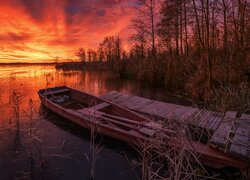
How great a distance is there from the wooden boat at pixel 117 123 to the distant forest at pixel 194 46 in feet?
12.6

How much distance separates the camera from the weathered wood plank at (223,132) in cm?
371

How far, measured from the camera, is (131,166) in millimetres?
4395

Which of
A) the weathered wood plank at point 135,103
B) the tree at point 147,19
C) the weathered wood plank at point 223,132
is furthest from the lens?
the tree at point 147,19

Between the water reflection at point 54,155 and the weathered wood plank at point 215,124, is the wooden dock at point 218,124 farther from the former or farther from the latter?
the water reflection at point 54,155

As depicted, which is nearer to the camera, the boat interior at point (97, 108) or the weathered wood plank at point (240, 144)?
the weathered wood plank at point (240, 144)

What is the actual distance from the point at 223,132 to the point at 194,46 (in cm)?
989

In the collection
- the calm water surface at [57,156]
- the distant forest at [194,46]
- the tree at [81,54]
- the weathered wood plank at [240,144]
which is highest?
the tree at [81,54]

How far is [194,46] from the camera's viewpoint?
12805 millimetres

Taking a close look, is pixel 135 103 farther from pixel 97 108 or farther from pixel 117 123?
pixel 117 123

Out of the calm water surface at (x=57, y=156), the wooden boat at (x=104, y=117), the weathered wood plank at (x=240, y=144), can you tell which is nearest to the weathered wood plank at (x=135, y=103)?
the wooden boat at (x=104, y=117)

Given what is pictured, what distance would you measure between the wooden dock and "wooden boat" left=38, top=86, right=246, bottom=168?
187 millimetres

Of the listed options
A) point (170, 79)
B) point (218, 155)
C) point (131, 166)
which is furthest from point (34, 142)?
point (170, 79)

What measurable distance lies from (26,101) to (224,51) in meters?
11.3

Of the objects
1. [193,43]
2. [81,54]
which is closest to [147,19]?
[193,43]
